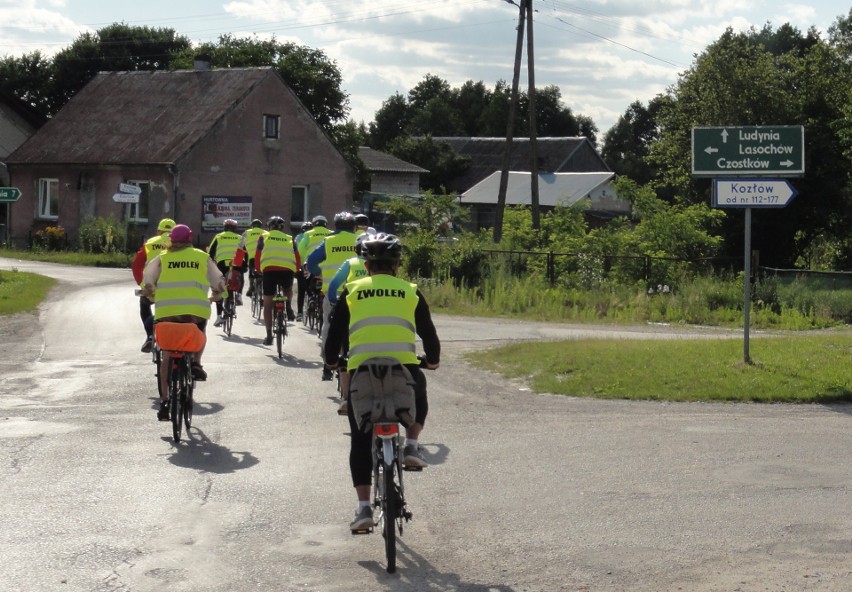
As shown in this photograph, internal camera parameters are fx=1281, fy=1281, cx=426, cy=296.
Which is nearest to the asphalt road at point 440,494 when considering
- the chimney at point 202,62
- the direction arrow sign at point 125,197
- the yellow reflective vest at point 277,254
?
the yellow reflective vest at point 277,254

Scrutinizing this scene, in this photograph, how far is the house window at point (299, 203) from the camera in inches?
2093

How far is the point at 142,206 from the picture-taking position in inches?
1923

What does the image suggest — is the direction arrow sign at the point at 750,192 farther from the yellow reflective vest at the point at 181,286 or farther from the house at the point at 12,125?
the house at the point at 12,125

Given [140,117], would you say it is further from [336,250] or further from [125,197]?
[336,250]

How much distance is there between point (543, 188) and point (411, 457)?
68333mm

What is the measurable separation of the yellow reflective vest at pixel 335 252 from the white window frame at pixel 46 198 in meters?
40.2

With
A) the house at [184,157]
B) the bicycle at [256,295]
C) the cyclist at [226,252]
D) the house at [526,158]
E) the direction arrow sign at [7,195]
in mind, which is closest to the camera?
the cyclist at [226,252]

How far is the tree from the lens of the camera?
6862 centimetres

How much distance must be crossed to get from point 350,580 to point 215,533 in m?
1.30

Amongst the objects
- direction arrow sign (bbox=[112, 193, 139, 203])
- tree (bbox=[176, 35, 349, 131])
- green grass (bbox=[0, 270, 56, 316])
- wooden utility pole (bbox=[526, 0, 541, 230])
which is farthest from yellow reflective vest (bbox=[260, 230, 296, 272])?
tree (bbox=[176, 35, 349, 131])

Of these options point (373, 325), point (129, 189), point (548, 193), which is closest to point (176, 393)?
point (373, 325)

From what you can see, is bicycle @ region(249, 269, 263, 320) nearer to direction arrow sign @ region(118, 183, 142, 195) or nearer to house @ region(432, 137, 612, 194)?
direction arrow sign @ region(118, 183, 142, 195)

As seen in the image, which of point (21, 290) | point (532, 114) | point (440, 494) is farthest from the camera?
point (532, 114)

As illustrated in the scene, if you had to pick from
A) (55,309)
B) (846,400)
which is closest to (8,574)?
(846,400)
